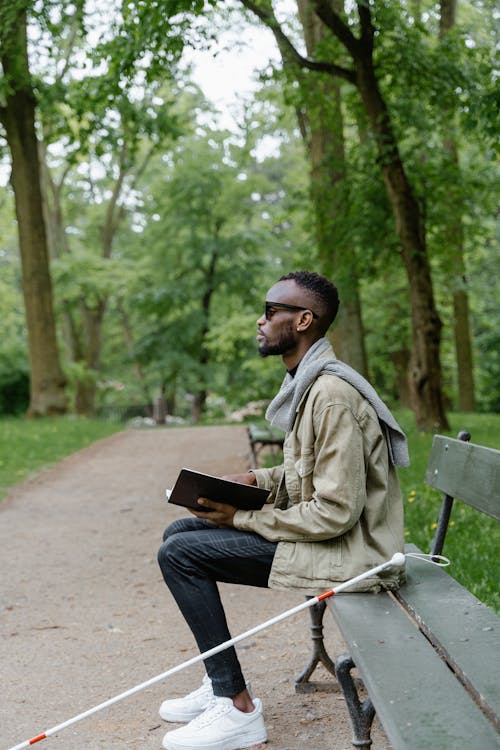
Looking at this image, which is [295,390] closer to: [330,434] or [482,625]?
[330,434]

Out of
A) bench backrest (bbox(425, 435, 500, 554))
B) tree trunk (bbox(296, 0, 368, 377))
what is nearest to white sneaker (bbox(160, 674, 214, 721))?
bench backrest (bbox(425, 435, 500, 554))

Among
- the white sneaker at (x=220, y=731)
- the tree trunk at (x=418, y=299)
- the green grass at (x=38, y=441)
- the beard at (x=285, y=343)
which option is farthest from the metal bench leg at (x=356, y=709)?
the tree trunk at (x=418, y=299)

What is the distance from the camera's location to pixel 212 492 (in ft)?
10.9

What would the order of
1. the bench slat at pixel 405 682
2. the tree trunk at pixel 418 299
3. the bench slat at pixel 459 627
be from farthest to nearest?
the tree trunk at pixel 418 299
the bench slat at pixel 459 627
the bench slat at pixel 405 682

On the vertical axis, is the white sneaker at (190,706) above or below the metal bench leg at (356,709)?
below

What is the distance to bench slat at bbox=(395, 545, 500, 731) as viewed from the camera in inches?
101

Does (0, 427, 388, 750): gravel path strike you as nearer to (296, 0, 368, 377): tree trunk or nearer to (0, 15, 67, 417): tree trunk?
(296, 0, 368, 377): tree trunk

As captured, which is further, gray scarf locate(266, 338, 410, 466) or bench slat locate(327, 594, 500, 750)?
gray scarf locate(266, 338, 410, 466)

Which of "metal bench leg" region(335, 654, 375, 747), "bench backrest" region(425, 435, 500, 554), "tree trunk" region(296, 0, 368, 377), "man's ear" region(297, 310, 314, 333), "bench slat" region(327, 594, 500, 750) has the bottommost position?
"metal bench leg" region(335, 654, 375, 747)

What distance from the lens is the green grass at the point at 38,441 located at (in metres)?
11.9

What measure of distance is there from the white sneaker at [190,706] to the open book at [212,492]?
31.1 inches

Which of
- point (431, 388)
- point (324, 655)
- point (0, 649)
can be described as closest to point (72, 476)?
point (431, 388)

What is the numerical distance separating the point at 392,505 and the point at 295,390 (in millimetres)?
541

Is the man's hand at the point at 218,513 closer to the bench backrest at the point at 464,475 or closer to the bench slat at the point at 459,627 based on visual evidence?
the bench slat at the point at 459,627
